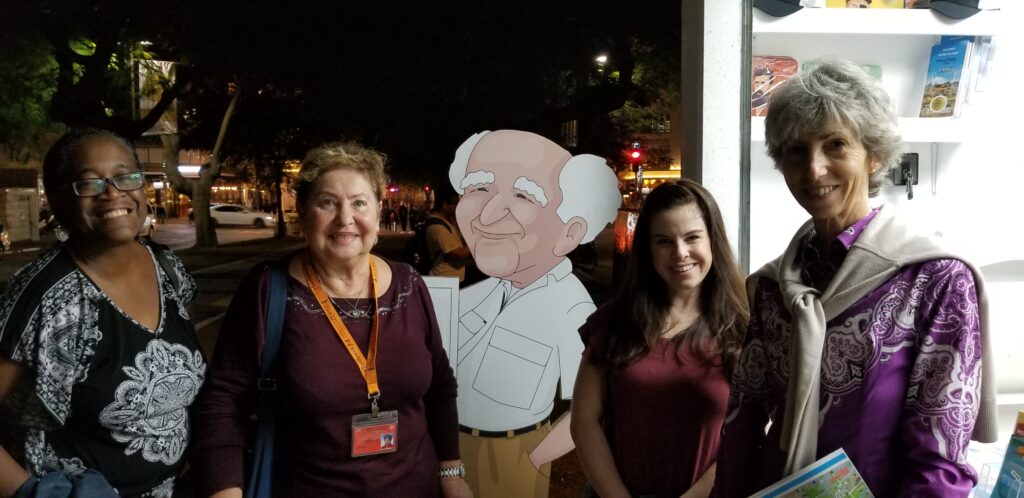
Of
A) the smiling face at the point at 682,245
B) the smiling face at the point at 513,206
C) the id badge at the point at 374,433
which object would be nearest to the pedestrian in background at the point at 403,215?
the smiling face at the point at 513,206

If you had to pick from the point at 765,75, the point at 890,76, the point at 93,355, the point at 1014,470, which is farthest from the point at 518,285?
the point at 890,76

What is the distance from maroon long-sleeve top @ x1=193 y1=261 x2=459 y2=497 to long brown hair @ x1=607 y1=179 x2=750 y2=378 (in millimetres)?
652

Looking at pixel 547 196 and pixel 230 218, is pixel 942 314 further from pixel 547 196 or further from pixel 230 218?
pixel 230 218

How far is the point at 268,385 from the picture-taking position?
187 cm

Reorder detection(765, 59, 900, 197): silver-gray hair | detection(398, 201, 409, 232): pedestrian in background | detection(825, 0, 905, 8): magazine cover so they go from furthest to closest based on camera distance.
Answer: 1. detection(825, 0, 905, 8): magazine cover
2. detection(398, 201, 409, 232): pedestrian in background
3. detection(765, 59, 900, 197): silver-gray hair

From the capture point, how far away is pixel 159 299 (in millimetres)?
1900

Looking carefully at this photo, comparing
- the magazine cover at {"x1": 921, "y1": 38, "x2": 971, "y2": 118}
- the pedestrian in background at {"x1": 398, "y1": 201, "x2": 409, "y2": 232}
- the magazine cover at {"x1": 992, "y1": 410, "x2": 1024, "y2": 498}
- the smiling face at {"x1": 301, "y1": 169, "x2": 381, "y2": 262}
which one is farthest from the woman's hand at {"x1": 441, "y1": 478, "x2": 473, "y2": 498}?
the magazine cover at {"x1": 921, "y1": 38, "x2": 971, "y2": 118}

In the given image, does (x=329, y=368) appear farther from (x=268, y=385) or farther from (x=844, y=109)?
(x=844, y=109)

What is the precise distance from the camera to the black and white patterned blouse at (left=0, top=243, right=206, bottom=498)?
169 centimetres

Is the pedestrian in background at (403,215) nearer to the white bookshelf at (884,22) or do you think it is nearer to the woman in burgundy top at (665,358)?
the woman in burgundy top at (665,358)

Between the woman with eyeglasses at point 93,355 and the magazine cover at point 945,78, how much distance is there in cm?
280

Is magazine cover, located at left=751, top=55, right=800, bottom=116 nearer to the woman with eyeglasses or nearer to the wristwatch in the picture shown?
the wristwatch

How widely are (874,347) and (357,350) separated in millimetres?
1292

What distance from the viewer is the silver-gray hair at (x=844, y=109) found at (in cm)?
136
